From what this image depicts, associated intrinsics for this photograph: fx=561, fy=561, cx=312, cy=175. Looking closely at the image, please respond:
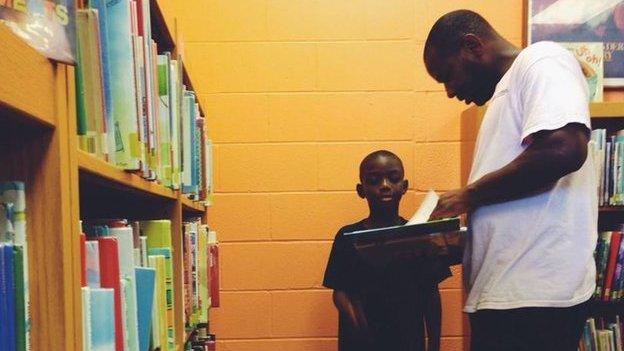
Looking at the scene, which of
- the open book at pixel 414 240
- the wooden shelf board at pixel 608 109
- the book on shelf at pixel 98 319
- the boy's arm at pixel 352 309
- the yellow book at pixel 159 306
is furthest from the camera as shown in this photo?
the wooden shelf board at pixel 608 109

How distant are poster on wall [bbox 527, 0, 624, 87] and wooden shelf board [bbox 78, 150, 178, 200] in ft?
6.28

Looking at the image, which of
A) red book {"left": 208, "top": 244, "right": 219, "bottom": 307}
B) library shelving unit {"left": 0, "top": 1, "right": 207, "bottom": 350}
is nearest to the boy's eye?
red book {"left": 208, "top": 244, "right": 219, "bottom": 307}

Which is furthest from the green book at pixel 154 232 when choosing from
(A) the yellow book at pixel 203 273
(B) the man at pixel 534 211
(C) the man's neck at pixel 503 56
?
(C) the man's neck at pixel 503 56

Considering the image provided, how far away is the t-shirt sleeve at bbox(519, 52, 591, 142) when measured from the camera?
110cm

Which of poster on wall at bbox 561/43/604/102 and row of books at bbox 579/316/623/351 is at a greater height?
poster on wall at bbox 561/43/604/102

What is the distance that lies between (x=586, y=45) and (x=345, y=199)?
3.83ft

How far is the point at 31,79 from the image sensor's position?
0.48m

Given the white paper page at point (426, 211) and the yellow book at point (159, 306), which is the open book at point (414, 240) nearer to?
the white paper page at point (426, 211)

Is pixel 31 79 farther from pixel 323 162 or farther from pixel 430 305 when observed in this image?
pixel 323 162

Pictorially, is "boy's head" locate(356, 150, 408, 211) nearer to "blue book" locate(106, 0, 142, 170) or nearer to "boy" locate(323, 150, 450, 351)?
"boy" locate(323, 150, 450, 351)

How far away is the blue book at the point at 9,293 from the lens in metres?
0.45

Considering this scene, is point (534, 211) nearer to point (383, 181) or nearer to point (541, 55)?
point (541, 55)

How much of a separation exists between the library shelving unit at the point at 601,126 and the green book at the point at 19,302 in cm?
189

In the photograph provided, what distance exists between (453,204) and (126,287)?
0.77m
